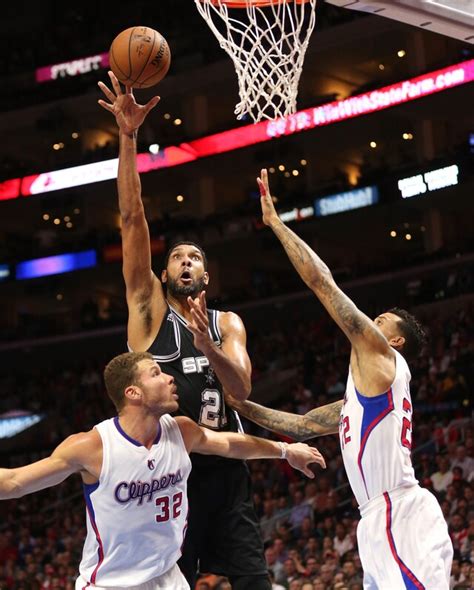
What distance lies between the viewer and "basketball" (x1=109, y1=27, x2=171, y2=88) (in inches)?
222

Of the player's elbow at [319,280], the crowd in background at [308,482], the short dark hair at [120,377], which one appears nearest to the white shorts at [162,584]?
the short dark hair at [120,377]

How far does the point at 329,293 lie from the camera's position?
493 cm

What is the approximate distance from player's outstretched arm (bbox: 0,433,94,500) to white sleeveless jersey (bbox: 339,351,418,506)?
1.23 meters

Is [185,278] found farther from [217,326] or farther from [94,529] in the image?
[94,529]

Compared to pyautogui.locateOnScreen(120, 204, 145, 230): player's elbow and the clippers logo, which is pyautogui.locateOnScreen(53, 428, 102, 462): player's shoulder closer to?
the clippers logo

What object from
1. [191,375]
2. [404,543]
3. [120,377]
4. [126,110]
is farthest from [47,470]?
[126,110]

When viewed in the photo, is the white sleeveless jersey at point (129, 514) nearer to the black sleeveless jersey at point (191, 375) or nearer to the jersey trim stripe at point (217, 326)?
the black sleeveless jersey at point (191, 375)

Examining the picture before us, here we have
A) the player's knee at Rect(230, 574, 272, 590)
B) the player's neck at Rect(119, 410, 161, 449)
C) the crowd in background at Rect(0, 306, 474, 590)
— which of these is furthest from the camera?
the crowd in background at Rect(0, 306, 474, 590)

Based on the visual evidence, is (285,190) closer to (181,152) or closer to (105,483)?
(181,152)

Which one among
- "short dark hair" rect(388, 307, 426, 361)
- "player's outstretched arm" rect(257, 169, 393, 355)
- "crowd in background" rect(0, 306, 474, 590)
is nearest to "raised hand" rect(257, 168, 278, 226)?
"player's outstretched arm" rect(257, 169, 393, 355)

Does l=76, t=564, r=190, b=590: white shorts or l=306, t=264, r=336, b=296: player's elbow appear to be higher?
l=306, t=264, r=336, b=296: player's elbow

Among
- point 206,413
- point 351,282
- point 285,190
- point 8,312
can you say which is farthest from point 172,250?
point 8,312

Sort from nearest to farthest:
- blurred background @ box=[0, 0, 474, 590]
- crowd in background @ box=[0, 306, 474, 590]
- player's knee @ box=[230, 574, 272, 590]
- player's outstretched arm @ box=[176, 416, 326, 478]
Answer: player's outstretched arm @ box=[176, 416, 326, 478] < player's knee @ box=[230, 574, 272, 590] < crowd in background @ box=[0, 306, 474, 590] < blurred background @ box=[0, 0, 474, 590]

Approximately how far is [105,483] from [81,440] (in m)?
0.22
